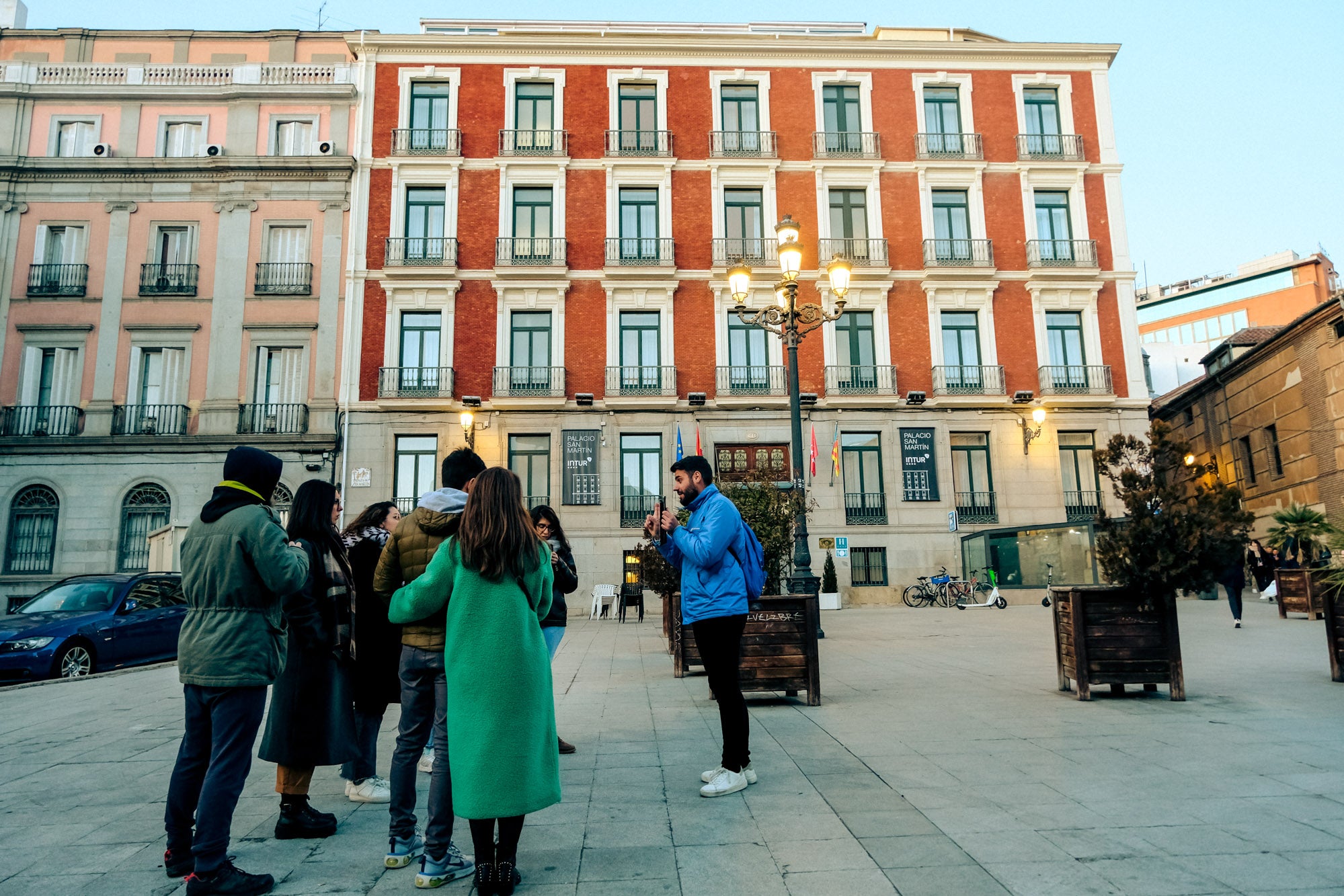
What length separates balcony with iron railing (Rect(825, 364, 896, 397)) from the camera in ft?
82.8

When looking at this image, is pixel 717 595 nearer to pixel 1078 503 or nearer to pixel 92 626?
pixel 92 626

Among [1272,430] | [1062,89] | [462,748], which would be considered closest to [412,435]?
[462,748]

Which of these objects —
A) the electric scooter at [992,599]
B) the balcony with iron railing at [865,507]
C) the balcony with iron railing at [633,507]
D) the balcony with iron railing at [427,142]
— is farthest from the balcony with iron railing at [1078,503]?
the balcony with iron railing at [427,142]

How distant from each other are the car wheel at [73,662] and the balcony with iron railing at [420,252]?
53.7 feet

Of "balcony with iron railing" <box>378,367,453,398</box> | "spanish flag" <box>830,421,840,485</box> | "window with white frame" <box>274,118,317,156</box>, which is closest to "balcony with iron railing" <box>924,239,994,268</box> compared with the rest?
"spanish flag" <box>830,421,840,485</box>

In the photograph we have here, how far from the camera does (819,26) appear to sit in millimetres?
29906

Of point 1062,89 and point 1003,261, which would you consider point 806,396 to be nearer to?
point 1003,261

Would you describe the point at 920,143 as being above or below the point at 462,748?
above

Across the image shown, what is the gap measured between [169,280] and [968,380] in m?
24.7

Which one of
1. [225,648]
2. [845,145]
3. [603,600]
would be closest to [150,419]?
[603,600]

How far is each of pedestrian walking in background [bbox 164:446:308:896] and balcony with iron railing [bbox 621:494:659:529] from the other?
67.7 feet

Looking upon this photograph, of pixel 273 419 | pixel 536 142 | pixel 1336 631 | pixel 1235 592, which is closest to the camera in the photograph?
pixel 1336 631

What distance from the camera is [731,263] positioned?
83.4 feet

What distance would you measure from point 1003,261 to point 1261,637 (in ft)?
55.0
